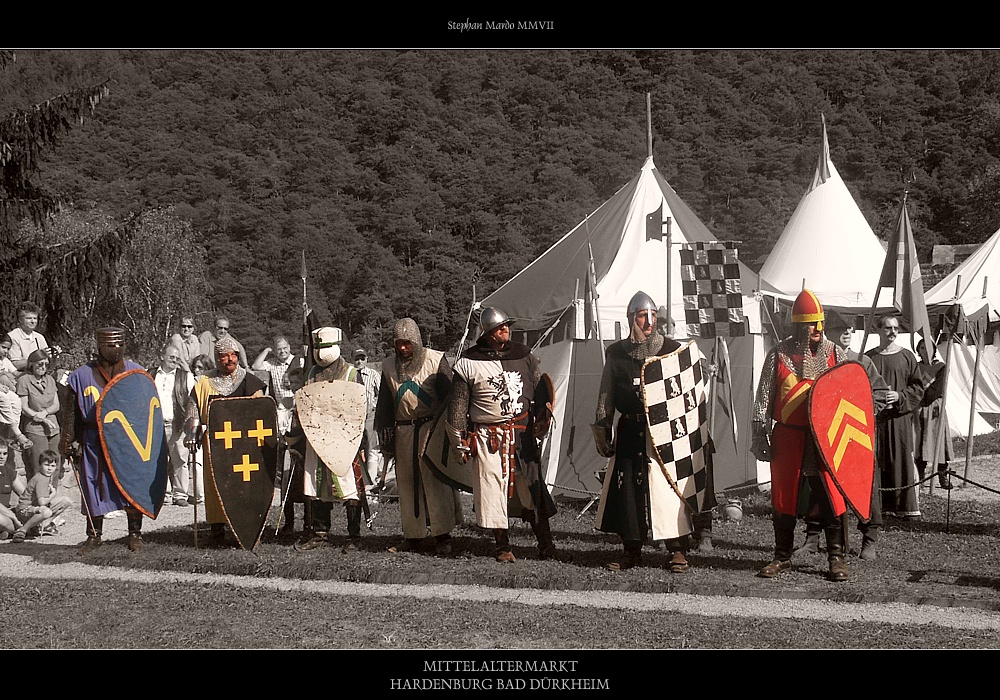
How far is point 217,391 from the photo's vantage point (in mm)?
7668

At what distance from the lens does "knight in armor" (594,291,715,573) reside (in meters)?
6.66

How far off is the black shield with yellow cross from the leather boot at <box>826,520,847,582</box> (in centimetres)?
367

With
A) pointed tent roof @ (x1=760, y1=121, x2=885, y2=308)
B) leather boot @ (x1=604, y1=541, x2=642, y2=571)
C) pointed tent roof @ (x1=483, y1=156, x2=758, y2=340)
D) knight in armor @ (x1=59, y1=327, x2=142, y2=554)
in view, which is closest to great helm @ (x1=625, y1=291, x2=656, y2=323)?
leather boot @ (x1=604, y1=541, x2=642, y2=571)

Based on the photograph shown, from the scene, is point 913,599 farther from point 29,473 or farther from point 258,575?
point 29,473

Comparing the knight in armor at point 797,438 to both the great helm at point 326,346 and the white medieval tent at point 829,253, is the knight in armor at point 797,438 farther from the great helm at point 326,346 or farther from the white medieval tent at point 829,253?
the white medieval tent at point 829,253

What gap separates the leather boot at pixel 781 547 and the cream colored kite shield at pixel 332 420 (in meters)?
2.90

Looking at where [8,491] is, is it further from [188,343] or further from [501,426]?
[501,426]

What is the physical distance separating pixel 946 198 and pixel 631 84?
1605cm

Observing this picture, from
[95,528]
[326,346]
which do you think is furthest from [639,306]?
[95,528]

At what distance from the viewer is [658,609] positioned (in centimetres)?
577

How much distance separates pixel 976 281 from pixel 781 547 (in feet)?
42.8

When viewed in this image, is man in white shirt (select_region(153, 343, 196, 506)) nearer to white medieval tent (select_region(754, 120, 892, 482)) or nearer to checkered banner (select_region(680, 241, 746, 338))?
checkered banner (select_region(680, 241, 746, 338))

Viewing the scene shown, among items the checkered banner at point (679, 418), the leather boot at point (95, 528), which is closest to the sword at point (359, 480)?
the leather boot at point (95, 528)

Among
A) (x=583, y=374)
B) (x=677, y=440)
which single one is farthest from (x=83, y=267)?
(x=677, y=440)
